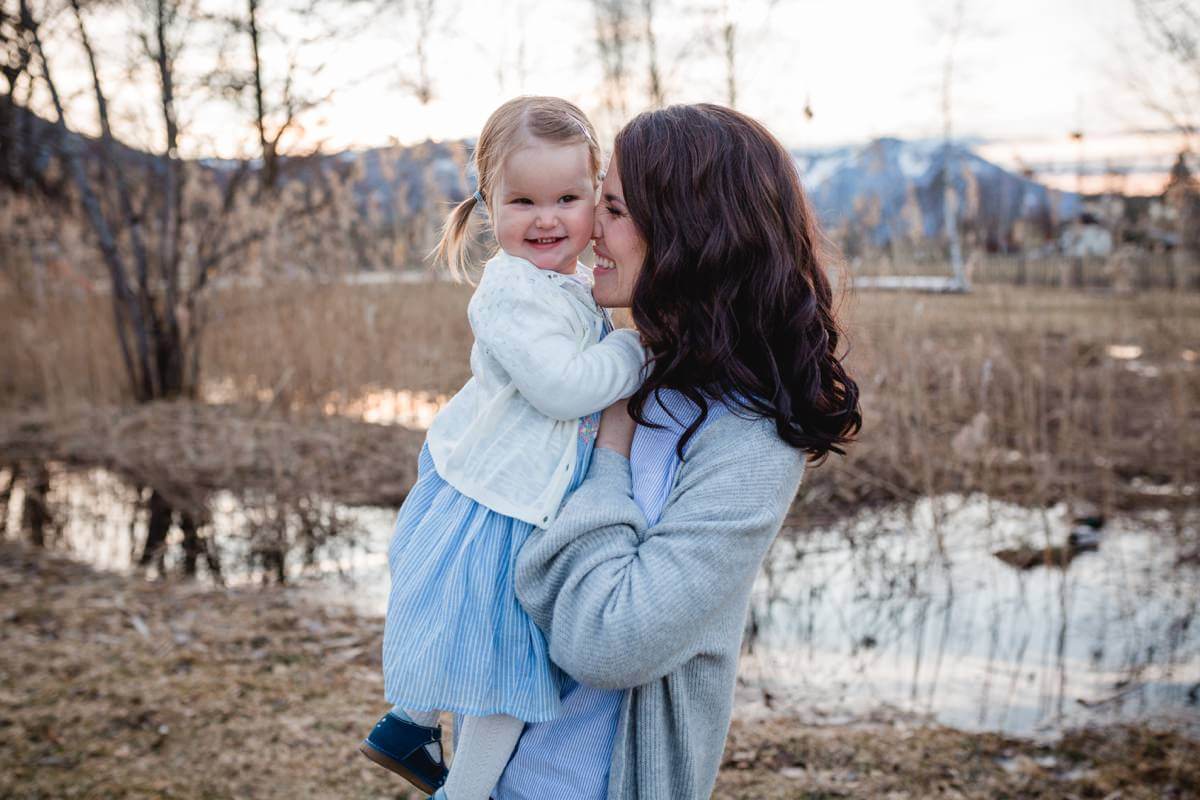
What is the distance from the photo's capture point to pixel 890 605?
161 inches

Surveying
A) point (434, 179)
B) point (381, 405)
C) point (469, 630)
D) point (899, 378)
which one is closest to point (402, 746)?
point (469, 630)

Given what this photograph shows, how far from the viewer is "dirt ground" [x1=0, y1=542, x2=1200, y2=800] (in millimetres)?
2686

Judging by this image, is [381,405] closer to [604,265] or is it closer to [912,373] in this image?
[912,373]

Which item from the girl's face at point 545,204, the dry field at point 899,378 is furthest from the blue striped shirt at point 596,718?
the dry field at point 899,378

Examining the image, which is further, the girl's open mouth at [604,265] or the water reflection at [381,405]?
the water reflection at [381,405]

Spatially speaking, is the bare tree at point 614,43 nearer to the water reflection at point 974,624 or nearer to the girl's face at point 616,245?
the water reflection at point 974,624

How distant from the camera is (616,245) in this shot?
135 centimetres

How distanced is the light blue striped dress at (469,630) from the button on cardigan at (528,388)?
37 mm

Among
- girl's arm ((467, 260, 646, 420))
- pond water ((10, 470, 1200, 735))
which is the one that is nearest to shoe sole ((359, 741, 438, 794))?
girl's arm ((467, 260, 646, 420))

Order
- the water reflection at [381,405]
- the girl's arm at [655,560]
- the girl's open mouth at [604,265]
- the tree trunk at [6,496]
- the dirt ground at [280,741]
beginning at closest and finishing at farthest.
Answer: the girl's arm at [655,560], the girl's open mouth at [604,265], the dirt ground at [280,741], the tree trunk at [6,496], the water reflection at [381,405]

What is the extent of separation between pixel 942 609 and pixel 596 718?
3116mm

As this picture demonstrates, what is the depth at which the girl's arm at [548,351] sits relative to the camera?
1.31 metres

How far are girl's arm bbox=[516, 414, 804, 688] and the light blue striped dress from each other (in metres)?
0.06

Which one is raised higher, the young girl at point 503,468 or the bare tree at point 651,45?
the bare tree at point 651,45
